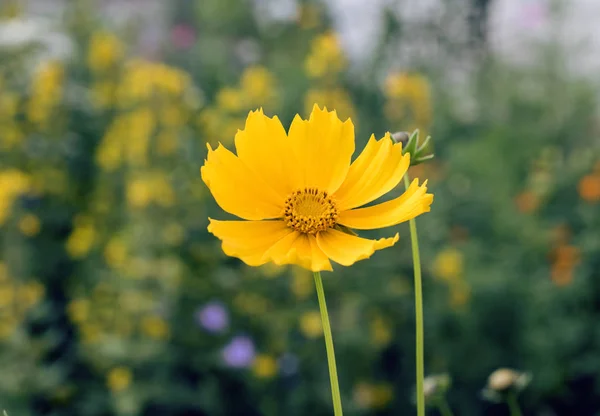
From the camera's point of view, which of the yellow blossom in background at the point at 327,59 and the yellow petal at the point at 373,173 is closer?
the yellow petal at the point at 373,173

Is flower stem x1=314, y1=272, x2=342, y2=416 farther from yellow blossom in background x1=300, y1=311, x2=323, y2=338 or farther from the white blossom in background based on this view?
the white blossom in background

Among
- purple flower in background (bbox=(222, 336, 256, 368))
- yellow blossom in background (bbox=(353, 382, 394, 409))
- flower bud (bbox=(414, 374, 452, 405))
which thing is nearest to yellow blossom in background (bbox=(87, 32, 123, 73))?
purple flower in background (bbox=(222, 336, 256, 368))

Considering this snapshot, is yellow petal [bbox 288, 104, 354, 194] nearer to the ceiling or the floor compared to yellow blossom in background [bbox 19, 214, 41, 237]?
nearer to the floor

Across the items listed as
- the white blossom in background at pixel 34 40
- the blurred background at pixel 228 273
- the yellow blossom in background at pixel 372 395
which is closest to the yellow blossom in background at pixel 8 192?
the blurred background at pixel 228 273

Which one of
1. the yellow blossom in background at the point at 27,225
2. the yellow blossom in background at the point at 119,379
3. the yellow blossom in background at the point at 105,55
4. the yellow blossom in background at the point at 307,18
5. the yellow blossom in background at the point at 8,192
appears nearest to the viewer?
the yellow blossom in background at the point at 119,379

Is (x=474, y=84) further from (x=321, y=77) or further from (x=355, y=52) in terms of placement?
(x=321, y=77)

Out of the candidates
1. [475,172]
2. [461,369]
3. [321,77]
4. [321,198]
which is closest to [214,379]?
[461,369]

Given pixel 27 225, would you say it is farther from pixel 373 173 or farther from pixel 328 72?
pixel 373 173

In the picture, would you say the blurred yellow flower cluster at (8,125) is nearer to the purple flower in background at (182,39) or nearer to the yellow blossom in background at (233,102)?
the yellow blossom in background at (233,102)
